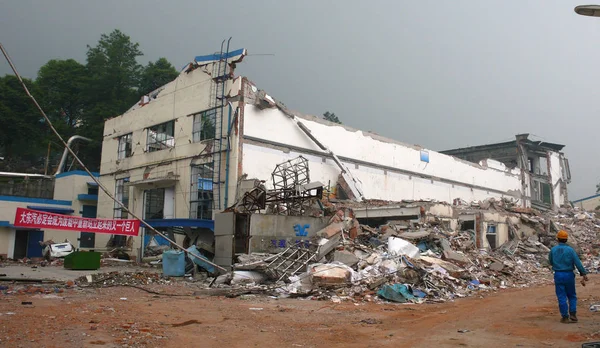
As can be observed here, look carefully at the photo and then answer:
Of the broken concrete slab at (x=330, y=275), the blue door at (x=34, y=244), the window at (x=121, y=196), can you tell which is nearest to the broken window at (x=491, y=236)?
the broken concrete slab at (x=330, y=275)

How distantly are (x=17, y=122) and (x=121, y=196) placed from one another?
18126 mm

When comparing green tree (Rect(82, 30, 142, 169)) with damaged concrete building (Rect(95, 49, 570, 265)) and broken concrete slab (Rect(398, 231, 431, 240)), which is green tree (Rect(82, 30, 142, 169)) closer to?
damaged concrete building (Rect(95, 49, 570, 265))

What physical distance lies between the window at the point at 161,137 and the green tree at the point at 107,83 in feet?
50.6

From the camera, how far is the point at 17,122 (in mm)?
38719

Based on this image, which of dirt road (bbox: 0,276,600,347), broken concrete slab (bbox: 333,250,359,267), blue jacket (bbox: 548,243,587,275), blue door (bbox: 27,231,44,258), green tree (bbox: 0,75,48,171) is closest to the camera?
dirt road (bbox: 0,276,600,347)

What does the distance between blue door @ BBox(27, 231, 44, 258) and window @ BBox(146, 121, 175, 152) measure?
8.77 meters

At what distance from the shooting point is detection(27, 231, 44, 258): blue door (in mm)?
27422

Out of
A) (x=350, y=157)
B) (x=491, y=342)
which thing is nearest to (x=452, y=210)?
(x=350, y=157)

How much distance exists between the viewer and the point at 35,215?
15.1 metres

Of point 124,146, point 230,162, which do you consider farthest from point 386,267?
point 124,146

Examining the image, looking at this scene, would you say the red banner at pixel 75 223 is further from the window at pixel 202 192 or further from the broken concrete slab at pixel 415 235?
the broken concrete slab at pixel 415 235

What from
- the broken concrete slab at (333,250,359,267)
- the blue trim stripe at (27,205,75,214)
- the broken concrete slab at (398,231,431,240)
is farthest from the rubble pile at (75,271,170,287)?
the blue trim stripe at (27,205,75,214)

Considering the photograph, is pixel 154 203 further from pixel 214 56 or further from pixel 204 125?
pixel 214 56

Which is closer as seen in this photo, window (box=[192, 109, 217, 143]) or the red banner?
the red banner
